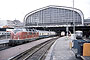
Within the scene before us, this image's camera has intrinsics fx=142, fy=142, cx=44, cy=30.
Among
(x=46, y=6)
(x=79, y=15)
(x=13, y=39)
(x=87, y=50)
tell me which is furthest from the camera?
(x=46, y=6)

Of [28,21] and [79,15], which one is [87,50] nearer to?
[79,15]

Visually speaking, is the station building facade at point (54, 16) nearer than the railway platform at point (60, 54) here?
No

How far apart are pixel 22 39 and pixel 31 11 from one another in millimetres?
78971

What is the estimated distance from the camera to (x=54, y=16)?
96.4 metres

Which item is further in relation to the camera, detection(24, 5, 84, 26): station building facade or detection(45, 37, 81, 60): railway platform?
detection(24, 5, 84, 26): station building facade

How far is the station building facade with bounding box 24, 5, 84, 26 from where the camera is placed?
310 feet

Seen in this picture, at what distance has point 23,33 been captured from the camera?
26609 millimetres

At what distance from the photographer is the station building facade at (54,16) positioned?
94.4m

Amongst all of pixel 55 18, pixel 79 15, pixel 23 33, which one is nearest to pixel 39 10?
pixel 55 18

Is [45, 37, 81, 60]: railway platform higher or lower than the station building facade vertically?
lower

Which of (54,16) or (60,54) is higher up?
(54,16)

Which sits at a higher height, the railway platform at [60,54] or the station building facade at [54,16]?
the station building facade at [54,16]

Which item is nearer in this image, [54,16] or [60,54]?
[60,54]

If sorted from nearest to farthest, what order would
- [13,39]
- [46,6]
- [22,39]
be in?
[13,39], [22,39], [46,6]
